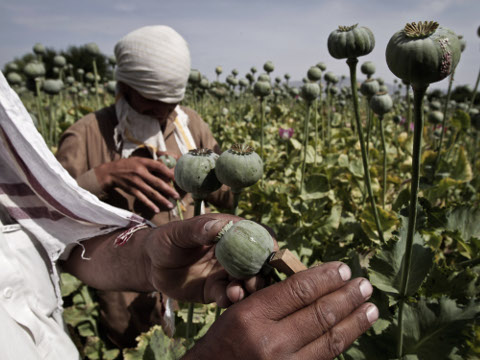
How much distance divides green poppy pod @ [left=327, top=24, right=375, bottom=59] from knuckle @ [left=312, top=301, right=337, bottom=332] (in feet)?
2.42

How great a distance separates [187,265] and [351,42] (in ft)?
2.68

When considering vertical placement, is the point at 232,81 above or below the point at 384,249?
below

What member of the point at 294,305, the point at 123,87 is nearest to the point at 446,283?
the point at 294,305

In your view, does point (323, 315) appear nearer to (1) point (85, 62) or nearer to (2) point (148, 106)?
(2) point (148, 106)

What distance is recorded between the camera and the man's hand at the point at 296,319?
0.58m

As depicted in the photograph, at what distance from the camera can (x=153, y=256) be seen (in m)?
0.99

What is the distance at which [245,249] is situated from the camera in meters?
0.60

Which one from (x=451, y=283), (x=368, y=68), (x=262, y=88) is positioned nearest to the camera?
(x=451, y=283)

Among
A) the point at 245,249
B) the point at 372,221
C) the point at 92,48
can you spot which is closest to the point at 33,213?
the point at 245,249

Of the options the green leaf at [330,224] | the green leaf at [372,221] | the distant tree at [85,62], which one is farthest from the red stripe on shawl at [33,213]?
the distant tree at [85,62]

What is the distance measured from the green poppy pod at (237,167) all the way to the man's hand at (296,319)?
33 cm

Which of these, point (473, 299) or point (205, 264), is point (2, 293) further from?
point (473, 299)

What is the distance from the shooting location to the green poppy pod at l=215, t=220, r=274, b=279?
0.60 m

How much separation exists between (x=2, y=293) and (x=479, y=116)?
3.06 metres
